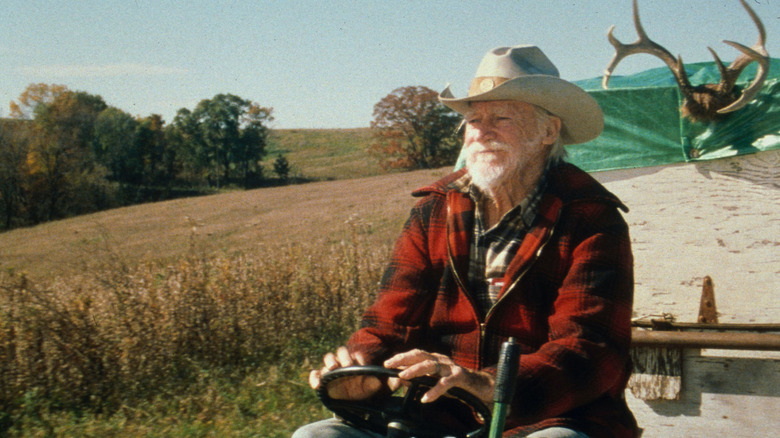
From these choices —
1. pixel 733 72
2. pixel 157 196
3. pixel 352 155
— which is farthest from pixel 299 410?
pixel 352 155

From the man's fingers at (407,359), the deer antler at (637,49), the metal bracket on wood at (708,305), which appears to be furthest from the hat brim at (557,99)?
the deer antler at (637,49)

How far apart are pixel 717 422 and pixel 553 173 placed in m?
1.69

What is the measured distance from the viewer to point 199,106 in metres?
64.0

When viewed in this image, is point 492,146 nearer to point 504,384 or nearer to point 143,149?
point 504,384

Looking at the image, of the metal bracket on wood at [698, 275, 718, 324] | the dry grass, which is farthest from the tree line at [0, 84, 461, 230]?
the metal bracket on wood at [698, 275, 718, 324]

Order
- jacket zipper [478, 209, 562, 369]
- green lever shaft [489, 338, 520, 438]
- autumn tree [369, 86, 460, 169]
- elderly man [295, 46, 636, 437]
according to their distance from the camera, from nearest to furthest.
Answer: green lever shaft [489, 338, 520, 438] → elderly man [295, 46, 636, 437] → jacket zipper [478, 209, 562, 369] → autumn tree [369, 86, 460, 169]

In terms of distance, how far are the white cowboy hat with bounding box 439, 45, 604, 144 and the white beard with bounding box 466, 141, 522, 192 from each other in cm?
18

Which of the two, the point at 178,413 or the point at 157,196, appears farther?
the point at 157,196

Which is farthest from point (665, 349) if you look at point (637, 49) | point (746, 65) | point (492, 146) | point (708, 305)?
point (637, 49)

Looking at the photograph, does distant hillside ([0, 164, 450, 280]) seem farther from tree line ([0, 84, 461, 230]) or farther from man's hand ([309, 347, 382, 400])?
man's hand ([309, 347, 382, 400])

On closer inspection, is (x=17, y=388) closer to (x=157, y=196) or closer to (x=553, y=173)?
(x=553, y=173)

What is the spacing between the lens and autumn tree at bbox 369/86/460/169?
158 ft

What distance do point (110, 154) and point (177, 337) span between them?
57.5m

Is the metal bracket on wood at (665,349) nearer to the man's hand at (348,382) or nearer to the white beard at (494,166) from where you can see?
the white beard at (494,166)
